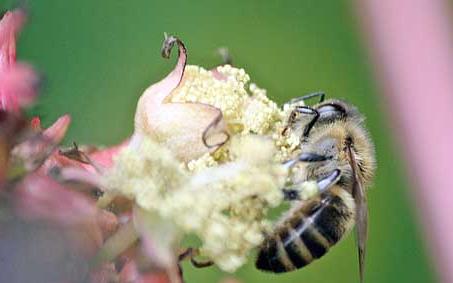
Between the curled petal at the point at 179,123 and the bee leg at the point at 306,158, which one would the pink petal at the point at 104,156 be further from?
the bee leg at the point at 306,158

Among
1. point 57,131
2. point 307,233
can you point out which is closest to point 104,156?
point 57,131

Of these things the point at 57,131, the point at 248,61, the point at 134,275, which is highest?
the point at 248,61

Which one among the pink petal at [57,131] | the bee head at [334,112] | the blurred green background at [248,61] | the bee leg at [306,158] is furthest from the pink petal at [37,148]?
the blurred green background at [248,61]

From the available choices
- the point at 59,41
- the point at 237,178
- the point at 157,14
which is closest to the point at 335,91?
the point at 157,14

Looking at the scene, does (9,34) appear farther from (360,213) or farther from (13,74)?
(360,213)

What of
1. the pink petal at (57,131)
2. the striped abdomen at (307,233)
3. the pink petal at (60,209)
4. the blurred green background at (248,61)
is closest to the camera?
the pink petal at (60,209)

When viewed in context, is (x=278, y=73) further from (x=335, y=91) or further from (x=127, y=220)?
(x=127, y=220)

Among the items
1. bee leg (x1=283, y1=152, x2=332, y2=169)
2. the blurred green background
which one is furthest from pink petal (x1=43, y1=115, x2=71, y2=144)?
the blurred green background
